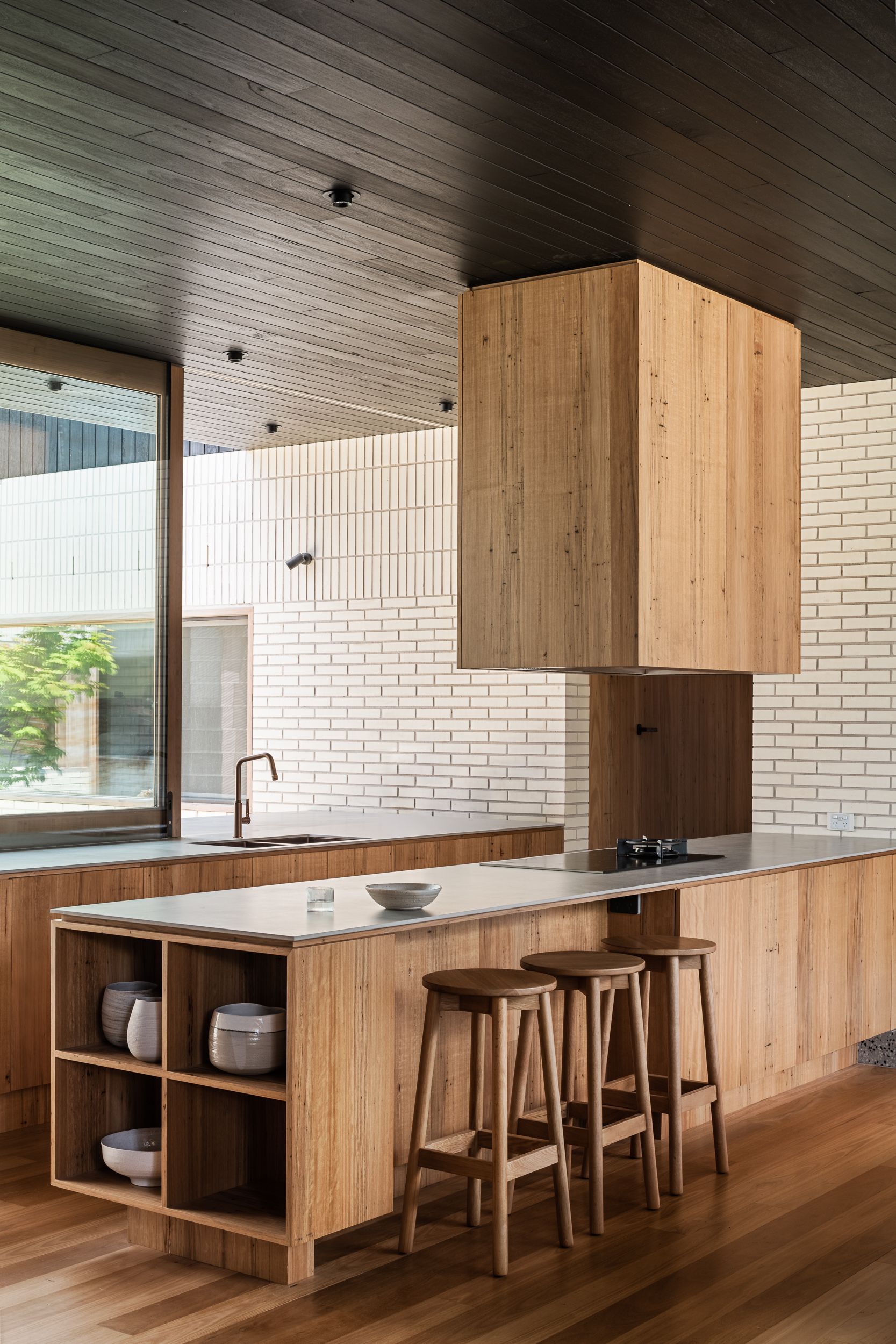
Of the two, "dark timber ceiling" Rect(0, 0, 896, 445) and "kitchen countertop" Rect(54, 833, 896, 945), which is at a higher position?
"dark timber ceiling" Rect(0, 0, 896, 445)

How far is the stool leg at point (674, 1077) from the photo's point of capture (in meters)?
4.37

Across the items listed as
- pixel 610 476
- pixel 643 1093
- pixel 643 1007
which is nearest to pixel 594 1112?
pixel 643 1093

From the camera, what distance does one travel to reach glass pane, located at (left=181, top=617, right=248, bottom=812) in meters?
8.76

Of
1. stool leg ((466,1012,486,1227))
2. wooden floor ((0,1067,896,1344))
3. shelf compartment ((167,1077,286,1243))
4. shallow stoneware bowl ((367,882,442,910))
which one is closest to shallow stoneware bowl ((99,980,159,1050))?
shelf compartment ((167,1077,286,1243))

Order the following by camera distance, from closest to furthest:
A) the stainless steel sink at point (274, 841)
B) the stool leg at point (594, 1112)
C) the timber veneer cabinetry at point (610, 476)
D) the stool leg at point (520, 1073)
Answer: the stool leg at point (594, 1112), the stool leg at point (520, 1073), the timber veneer cabinetry at point (610, 476), the stainless steel sink at point (274, 841)

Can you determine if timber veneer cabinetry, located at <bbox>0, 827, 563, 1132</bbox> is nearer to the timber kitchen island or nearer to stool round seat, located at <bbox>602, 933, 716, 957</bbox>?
the timber kitchen island

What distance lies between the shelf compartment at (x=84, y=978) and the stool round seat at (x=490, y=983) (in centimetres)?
82

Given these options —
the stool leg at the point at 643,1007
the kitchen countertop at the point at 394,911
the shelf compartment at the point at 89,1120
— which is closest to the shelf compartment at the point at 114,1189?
the shelf compartment at the point at 89,1120

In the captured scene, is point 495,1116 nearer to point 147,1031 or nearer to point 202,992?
point 202,992

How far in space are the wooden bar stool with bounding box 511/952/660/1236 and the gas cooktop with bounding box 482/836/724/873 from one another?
0.62m

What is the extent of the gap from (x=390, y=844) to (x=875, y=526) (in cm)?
263

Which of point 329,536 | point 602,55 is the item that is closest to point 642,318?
point 602,55

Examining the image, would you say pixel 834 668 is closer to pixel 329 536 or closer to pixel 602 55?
pixel 329 536

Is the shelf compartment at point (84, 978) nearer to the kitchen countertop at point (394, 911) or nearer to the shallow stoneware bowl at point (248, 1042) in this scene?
the kitchen countertop at point (394, 911)
